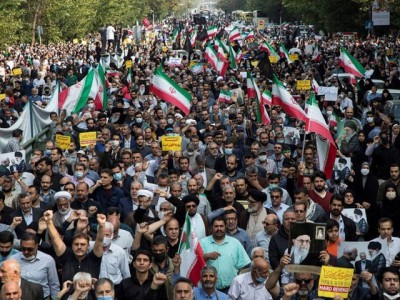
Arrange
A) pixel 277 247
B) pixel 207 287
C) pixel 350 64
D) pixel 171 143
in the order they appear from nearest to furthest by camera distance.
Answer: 1. pixel 207 287
2. pixel 277 247
3. pixel 171 143
4. pixel 350 64

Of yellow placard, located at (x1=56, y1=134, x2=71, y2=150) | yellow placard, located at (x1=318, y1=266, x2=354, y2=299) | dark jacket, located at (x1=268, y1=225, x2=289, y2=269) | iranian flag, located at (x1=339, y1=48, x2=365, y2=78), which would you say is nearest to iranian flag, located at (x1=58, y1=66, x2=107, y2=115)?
yellow placard, located at (x1=56, y1=134, x2=71, y2=150)

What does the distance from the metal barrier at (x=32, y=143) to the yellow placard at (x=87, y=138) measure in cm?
186

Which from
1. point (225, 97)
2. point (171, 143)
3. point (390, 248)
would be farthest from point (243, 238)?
point (225, 97)

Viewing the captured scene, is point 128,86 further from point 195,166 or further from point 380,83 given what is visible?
point 195,166

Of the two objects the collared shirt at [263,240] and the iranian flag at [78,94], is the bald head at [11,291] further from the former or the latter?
the iranian flag at [78,94]

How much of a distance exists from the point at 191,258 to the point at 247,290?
0.69m

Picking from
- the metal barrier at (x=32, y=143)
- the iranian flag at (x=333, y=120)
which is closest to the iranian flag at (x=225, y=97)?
the iranian flag at (x=333, y=120)

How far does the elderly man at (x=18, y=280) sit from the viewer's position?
27.0ft

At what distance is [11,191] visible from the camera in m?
13.2

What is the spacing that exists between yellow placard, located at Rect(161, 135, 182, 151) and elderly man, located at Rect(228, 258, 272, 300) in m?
6.69

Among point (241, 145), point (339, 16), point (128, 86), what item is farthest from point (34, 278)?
point (339, 16)

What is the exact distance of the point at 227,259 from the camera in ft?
31.8

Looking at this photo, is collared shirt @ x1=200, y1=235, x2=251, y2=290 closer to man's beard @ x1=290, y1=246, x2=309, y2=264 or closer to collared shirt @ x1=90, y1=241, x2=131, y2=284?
collared shirt @ x1=90, y1=241, x2=131, y2=284

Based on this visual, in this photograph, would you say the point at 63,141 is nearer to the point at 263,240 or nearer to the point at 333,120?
the point at 333,120
